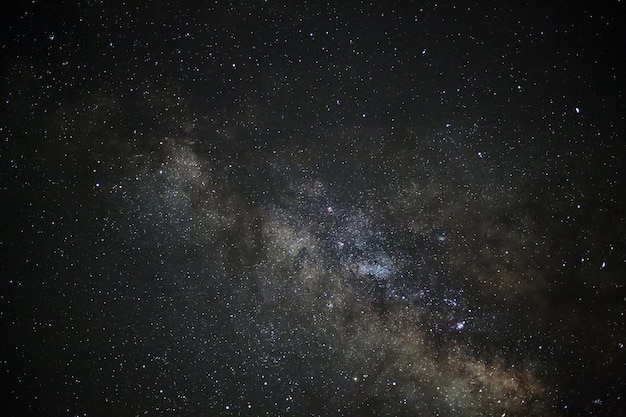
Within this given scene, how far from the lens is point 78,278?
2.17 meters

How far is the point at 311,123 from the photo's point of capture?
82.8 inches

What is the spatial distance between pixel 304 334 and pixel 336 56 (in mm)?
1831

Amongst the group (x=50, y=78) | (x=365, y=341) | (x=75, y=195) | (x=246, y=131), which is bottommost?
(x=365, y=341)

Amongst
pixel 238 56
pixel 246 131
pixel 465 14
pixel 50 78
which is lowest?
pixel 246 131

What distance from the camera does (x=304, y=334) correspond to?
223cm

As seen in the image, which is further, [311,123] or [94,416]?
[94,416]

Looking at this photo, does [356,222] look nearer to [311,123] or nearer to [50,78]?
[311,123]

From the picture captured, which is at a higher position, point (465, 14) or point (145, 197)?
point (465, 14)

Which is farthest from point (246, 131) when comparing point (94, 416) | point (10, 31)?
point (94, 416)

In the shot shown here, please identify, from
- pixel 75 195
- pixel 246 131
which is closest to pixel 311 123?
pixel 246 131

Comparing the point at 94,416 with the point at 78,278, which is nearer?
the point at 78,278

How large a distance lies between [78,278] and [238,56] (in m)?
1.78

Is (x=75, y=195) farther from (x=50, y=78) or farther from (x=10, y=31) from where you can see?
(x=10, y=31)

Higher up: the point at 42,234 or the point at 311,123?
the point at 311,123
